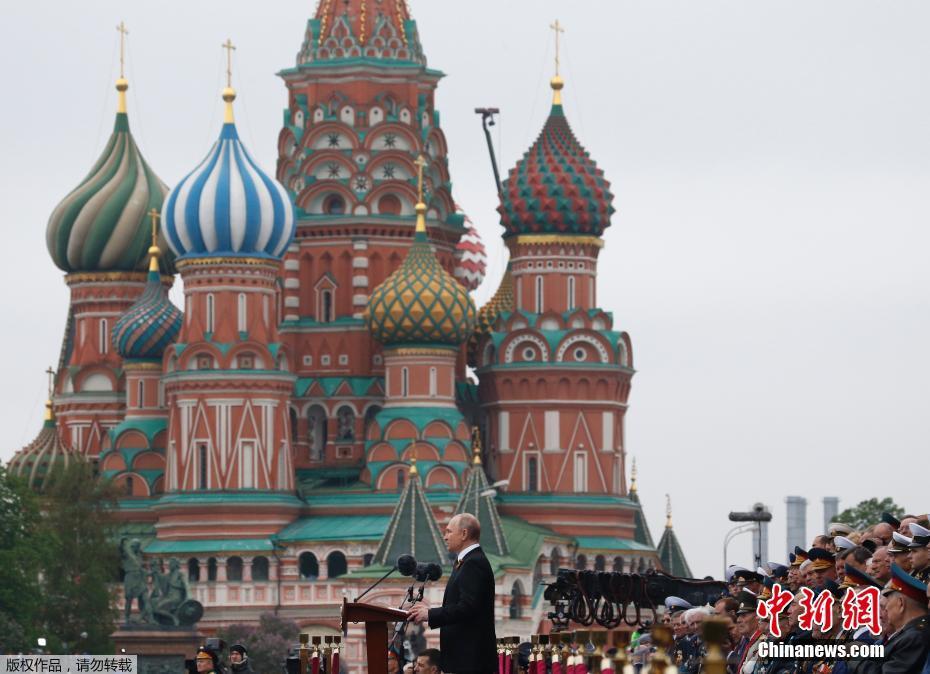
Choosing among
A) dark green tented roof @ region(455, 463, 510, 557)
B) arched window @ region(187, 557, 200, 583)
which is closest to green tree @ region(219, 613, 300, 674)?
arched window @ region(187, 557, 200, 583)

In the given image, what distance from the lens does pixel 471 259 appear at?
255 ft

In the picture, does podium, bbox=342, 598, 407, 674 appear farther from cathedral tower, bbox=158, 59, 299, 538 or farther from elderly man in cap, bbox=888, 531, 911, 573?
cathedral tower, bbox=158, 59, 299, 538

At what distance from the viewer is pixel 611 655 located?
14.5 metres

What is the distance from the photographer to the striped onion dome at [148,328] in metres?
70.9

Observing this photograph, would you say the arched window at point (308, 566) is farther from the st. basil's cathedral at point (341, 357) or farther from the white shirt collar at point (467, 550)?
the white shirt collar at point (467, 550)

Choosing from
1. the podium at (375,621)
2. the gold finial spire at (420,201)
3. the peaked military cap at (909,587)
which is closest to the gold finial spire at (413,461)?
the gold finial spire at (420,201)

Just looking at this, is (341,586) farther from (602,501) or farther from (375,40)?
(375,40)

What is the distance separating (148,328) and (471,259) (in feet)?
34.8

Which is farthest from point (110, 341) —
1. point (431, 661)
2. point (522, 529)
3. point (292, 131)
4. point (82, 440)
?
point (431, 661)

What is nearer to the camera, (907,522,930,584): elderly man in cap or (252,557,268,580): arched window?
(907,522,930,584): elderly man in cap

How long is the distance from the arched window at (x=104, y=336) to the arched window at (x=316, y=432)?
612 cm

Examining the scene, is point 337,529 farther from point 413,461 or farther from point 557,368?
point 557,368

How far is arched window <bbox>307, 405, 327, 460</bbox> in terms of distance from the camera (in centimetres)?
7138

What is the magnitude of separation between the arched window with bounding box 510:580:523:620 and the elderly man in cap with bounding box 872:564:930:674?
5244cm
